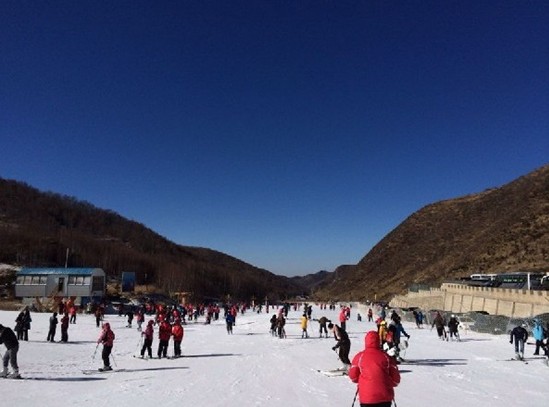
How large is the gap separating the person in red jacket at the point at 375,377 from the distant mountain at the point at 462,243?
219 ft

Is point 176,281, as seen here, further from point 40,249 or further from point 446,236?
point 446,236

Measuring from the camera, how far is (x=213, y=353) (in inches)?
743

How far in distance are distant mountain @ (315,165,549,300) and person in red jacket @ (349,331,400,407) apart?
66733mm

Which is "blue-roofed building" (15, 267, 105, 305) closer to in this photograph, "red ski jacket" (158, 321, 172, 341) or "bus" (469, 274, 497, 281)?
"red ski jacket" (158, 321, 172, 341)

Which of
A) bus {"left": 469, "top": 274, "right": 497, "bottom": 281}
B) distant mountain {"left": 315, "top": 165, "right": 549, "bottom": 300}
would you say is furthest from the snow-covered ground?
distant mountain {"left": 315, "top": 165, "right": 549, "bottom": 300}

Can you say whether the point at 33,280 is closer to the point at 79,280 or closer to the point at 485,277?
the point at 79,280

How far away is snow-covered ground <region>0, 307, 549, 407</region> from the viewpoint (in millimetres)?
9992

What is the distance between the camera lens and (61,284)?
58094 mm

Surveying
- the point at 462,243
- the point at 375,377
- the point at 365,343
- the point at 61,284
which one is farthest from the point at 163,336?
the point at 462,243

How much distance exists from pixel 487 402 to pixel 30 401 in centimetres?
910

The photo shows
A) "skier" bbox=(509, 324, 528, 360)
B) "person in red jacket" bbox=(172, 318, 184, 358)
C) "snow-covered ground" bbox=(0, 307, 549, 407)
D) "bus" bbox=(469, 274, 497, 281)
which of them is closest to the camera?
"snow-covered ground" bbox=(0, 307, 549, 407)

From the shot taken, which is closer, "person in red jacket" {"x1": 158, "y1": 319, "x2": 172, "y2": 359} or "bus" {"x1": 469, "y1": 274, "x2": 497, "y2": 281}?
"person in red jacket" {"x1": 158, "y1": 319, "x2": 172, "y2": 359}

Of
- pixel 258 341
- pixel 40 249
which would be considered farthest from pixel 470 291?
pixel 40 249

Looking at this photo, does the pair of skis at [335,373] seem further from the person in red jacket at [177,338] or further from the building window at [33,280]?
the building window at [33,280]
